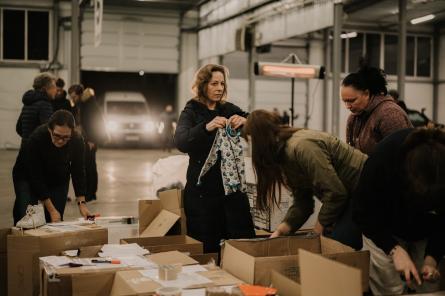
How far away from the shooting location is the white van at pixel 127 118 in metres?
16.9

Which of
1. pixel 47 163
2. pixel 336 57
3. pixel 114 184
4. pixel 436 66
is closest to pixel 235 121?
pixel 47 163

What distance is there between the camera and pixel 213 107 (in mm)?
3375

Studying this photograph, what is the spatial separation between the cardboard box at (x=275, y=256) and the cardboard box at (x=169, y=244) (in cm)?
50

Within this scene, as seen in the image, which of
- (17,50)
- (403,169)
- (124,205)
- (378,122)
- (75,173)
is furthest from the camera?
(17,50)

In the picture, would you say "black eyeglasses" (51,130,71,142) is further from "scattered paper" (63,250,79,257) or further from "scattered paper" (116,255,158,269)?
"scattered paper" (116,255,158,269)

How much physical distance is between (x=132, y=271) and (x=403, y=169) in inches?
47.4

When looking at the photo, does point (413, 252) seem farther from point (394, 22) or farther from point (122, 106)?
point (394, 22)

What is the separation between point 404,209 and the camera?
216cm

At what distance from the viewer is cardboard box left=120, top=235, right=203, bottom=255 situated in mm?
3066

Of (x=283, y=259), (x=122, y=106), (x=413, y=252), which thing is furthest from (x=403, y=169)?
(x=122, y=106)

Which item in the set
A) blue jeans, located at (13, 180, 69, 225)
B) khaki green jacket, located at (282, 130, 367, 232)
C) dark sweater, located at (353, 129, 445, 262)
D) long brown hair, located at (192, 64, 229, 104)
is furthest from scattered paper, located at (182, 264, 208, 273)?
blue jeans, located at (13, 180, 69, 225)

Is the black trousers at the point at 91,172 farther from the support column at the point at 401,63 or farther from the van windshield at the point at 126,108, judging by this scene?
the van windshield at the point at 126,108

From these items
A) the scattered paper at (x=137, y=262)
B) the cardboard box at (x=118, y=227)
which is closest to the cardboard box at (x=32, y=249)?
the scattered paper at (x=137, y=262)

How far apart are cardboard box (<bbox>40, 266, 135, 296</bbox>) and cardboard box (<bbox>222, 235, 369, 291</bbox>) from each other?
1.60ft
